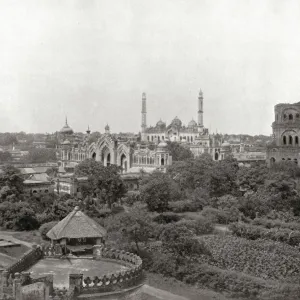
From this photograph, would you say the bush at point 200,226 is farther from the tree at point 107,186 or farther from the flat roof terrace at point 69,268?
the flat roof terrace at point 69,268

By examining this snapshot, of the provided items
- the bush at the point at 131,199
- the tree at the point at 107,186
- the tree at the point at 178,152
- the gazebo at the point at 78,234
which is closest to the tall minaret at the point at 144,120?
the tree at the point at 178,152

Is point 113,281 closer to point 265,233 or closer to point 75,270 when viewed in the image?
point 75,270

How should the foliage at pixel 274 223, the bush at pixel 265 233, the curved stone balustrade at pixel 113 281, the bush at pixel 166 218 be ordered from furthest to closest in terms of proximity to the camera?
1. the bush at pixel 166 218
2. the foliage at pixel 274 223
3. the bush at pixel 265 233
4. the curved stone balustrade at pixel 113 281

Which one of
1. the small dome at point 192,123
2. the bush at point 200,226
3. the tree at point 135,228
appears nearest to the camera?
the tree at point 135,228

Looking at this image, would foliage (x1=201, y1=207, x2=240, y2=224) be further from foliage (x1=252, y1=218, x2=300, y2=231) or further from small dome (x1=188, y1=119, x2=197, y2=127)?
small dome (x1=188, y1=119, x2=197, y2=127)

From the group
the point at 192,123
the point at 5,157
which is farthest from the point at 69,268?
the point at 192,123

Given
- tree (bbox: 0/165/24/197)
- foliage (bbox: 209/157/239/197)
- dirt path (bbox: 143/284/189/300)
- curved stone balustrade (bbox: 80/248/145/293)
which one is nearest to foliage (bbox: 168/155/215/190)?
foliage (bbox: 209/157/239/197)

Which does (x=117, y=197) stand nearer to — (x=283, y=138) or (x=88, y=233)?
(x=283, y=138)
